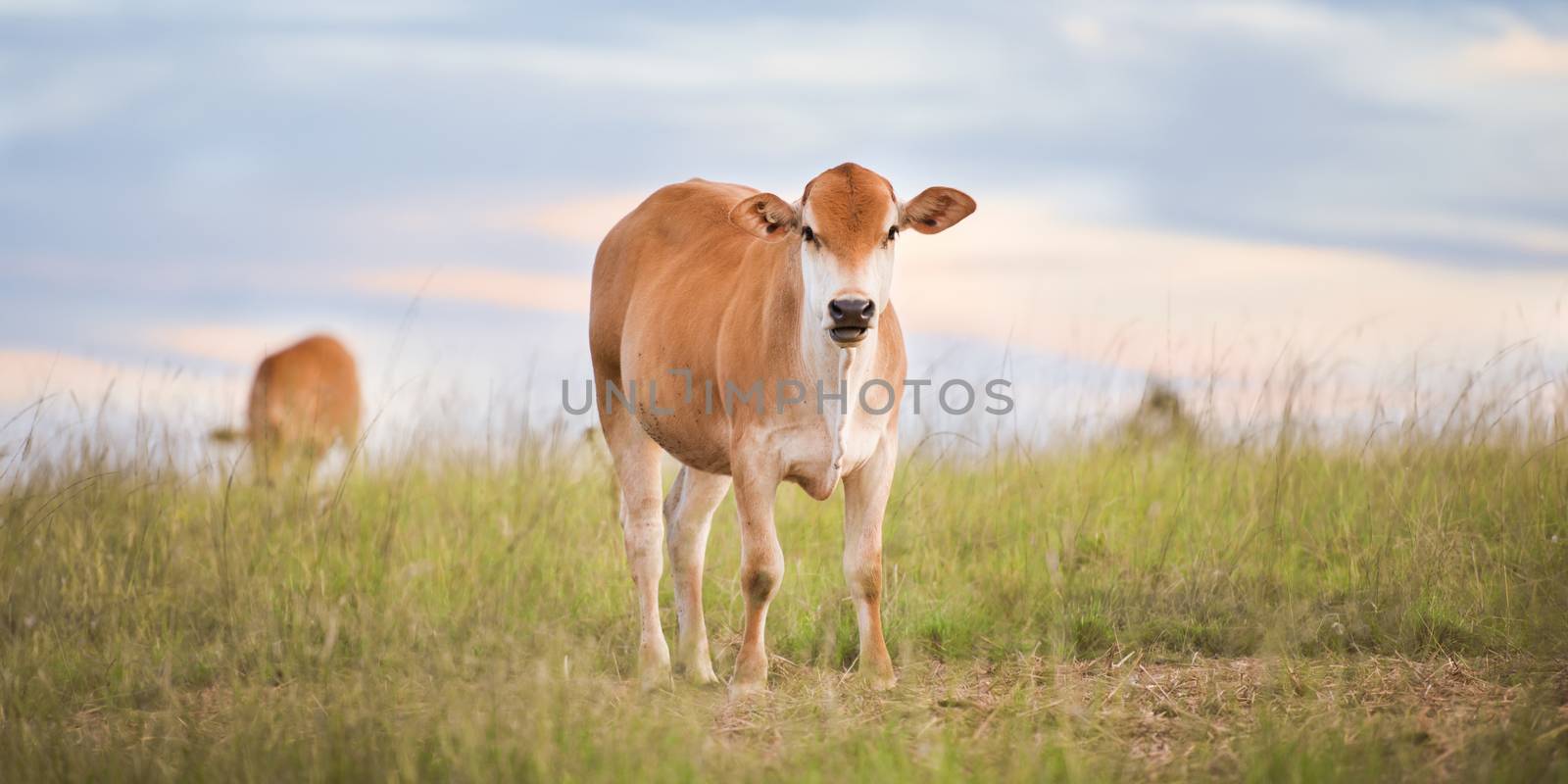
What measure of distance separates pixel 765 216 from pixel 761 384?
742 millimetres

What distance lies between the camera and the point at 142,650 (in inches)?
285

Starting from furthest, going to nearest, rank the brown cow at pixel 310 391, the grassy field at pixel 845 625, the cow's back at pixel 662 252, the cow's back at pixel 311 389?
the cow's back at pixel 311 389, the brown cow at pixel 310 391, the cow's back at pixel 662 252, the grassy field at pixel 845 625

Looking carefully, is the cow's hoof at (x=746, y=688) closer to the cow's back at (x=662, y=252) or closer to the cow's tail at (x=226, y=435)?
the cow's back at (x=662, y=252)

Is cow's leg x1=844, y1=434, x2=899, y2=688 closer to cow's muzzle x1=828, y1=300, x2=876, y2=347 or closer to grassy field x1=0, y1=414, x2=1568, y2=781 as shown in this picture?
grassy field x1=0, y1=414, x2=1568, y2=781

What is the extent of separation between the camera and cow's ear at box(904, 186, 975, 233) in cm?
595

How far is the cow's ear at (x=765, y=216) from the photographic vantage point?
5.85 meters

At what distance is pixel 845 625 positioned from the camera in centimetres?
712

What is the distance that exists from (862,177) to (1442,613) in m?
3.86

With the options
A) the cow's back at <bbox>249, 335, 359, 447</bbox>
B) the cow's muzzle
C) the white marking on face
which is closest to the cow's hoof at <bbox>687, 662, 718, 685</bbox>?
the white marking on face

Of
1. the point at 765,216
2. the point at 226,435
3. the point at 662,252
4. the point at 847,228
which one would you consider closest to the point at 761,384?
the point at 765,216

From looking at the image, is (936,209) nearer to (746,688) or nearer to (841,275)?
(841,275)

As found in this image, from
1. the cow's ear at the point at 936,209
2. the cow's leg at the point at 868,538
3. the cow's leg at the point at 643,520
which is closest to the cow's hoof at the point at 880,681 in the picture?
the cow's leg at the point at 868,538

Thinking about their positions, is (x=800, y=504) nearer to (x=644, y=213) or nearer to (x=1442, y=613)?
(x=644, y=213)

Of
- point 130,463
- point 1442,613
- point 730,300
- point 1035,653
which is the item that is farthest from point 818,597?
point 130,463
